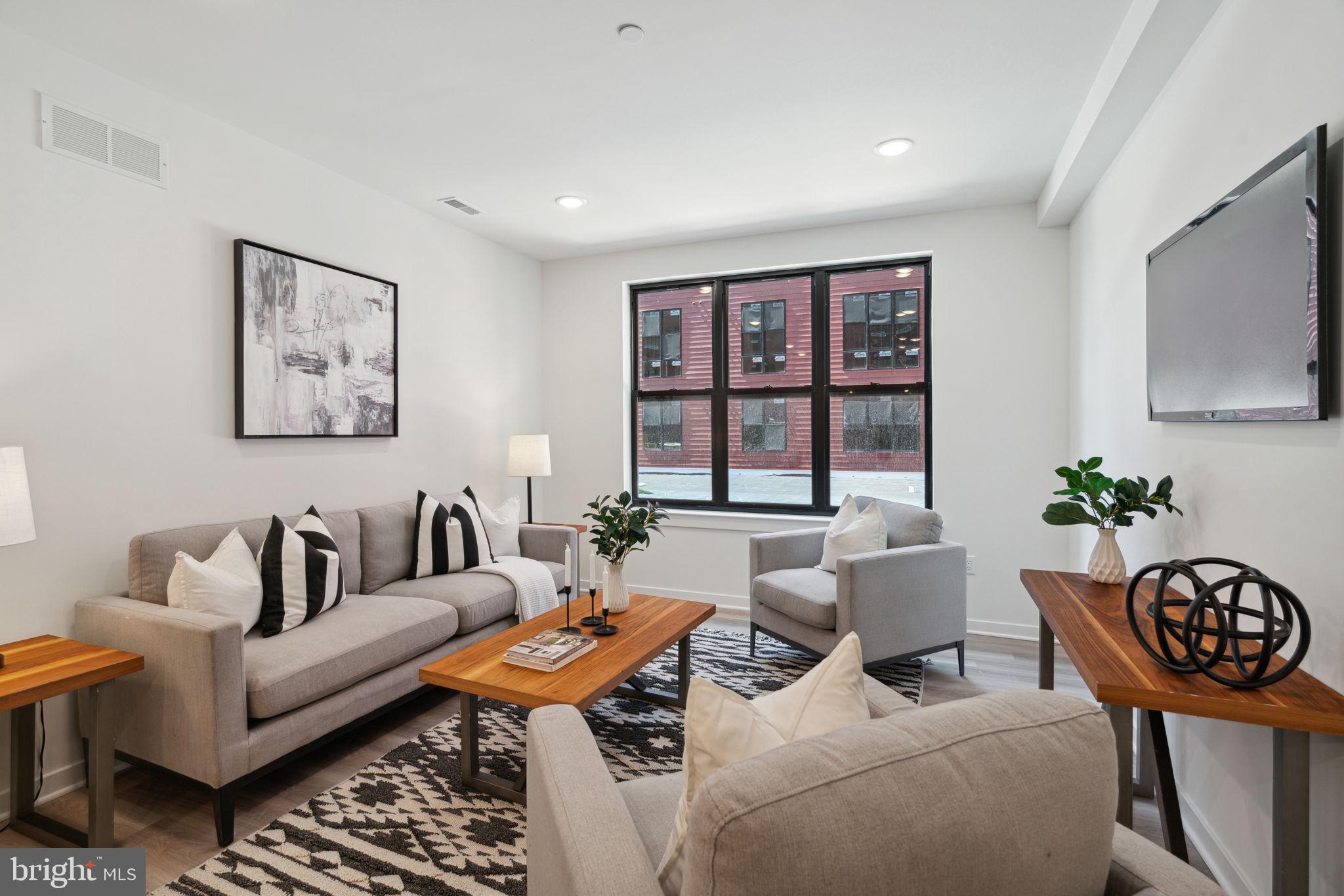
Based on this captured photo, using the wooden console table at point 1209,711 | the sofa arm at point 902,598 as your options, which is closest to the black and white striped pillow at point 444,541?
the sofa arm at point 902,598

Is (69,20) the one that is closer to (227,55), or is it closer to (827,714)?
(227,55)

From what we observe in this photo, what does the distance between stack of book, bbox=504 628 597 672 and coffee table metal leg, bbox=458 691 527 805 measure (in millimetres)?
188

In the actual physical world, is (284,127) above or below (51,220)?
above

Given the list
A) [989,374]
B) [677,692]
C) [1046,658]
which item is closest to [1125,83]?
[989,374]

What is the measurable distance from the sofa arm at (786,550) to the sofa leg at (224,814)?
2.39 meters

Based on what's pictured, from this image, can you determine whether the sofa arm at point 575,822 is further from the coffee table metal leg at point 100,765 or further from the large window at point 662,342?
the large window at point 662,342

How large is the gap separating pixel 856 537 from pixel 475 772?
2116 millimetres

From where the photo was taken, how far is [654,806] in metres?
1.30

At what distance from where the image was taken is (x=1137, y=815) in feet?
6.86

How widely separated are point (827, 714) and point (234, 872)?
72.1 inches

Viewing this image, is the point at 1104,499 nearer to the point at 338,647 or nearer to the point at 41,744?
the point at 338,647

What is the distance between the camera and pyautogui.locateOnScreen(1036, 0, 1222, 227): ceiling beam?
189 cm

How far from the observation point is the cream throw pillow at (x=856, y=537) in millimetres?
3367

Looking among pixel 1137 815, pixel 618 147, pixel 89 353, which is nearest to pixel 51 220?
pixel 89 353
